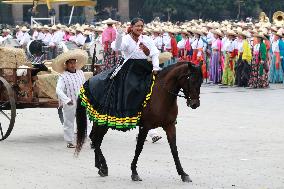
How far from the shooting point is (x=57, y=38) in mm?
41219

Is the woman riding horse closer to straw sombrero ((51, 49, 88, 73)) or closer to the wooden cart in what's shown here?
straw sombrero ((51, 49, 88, 73))

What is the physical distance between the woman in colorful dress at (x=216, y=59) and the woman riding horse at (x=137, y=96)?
56.5ft

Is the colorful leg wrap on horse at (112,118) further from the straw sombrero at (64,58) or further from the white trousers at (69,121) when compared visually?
the white trousers at (69,121)

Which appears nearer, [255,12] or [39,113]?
[39,113]

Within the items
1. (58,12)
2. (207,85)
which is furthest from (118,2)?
(207,85)

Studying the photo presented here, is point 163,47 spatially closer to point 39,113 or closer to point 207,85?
point 207,85

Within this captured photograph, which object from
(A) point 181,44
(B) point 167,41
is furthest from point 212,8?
(A) point 181,44

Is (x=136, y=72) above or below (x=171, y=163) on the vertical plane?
above

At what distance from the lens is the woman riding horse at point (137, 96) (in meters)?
10.8

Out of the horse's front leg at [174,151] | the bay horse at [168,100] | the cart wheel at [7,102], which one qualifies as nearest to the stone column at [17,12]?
the cart wheel at [7,102]

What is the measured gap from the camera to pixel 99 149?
1136cm

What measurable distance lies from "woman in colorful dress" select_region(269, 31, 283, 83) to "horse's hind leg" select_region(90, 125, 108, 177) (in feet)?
56.2

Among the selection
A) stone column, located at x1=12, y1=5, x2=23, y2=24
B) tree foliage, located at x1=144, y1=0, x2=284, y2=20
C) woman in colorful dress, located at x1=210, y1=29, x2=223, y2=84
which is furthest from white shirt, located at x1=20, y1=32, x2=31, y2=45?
stone column, located at x1=12, y1=5, x2=23, y2=24

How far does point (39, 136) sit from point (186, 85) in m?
5.14
